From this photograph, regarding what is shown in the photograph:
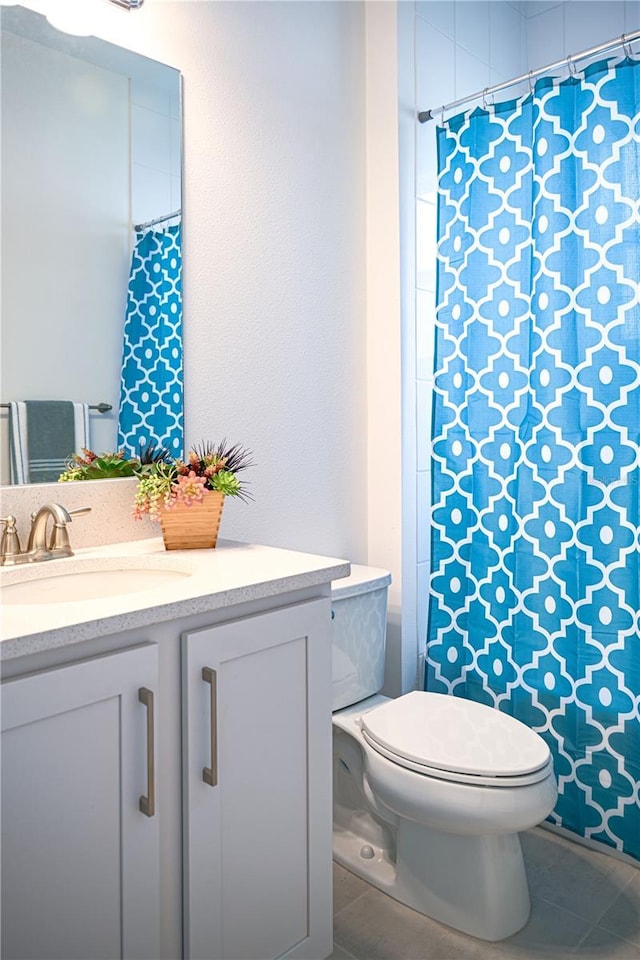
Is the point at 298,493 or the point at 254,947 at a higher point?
the point at 298,493

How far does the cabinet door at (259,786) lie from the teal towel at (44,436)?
586mm

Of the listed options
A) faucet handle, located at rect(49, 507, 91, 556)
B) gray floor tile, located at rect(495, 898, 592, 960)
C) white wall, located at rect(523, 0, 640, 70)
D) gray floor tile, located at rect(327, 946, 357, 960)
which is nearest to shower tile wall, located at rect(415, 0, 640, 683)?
white wall, located at rect(523, 0, 640, 70)

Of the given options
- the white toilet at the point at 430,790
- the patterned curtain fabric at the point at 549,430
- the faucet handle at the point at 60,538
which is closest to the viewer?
the faucet handle at the point at 60,538

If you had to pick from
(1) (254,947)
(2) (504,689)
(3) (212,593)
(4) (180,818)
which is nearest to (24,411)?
(3) (212,593)

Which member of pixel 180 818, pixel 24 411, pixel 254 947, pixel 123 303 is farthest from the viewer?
pixel 123 303

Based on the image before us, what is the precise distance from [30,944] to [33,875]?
0.10m

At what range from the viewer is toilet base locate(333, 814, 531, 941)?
1642 millimetres

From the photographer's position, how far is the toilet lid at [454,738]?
1.58 metres

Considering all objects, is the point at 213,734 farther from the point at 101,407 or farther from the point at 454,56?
the point at 454,56

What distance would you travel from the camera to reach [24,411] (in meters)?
1.48

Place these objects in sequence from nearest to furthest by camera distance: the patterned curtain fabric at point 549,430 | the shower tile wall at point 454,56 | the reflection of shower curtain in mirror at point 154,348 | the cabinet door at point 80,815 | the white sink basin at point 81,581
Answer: the cabinet door at point 80,815, the white sink basin at point 81,581, the reflection of shower curtain in mirror at point 154,348, the patterned curtain fabric at point 549,430, the shower tile wall at point 454,56

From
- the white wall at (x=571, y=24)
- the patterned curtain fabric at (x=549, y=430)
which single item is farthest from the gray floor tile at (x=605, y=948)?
the white wall at (x=571, y=24)

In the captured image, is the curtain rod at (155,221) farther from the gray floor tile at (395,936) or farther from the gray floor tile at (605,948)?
the gray floor tile at (605,948)

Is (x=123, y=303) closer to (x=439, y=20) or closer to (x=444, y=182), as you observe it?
(x=444, y=182)
